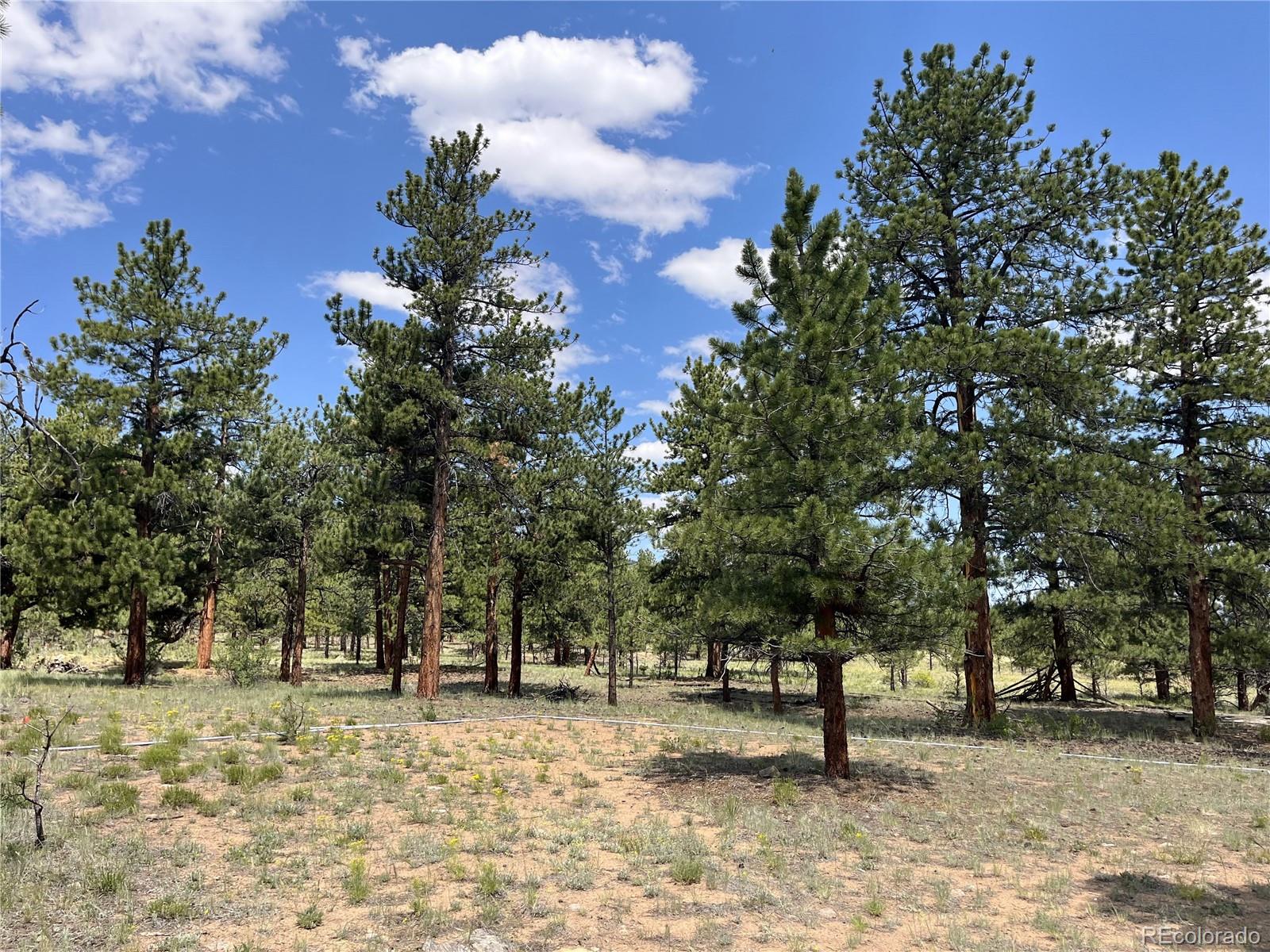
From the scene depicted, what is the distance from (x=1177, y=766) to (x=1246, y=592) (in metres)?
6.66

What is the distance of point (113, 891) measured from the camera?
5.60 meters

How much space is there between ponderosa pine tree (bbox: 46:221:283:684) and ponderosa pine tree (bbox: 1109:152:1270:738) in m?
25.8

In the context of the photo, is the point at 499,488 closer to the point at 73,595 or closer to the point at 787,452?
the point at 787,452

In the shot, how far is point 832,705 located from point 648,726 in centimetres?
735

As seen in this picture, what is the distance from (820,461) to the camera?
1073 centimetres

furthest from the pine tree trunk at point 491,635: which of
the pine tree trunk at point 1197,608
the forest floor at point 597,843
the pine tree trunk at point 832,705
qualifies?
the pine tree trunk at point 1197,608

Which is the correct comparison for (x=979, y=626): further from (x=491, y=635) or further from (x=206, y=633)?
(x=206, y=633)

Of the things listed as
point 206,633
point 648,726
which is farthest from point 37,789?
point 206,633

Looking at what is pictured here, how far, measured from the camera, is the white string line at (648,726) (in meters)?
11.6

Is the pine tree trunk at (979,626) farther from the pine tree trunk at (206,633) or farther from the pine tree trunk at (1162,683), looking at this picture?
the pine tree trunk at (206,633)

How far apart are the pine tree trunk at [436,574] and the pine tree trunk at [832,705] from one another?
12.2 m

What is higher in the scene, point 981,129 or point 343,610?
point 981,129

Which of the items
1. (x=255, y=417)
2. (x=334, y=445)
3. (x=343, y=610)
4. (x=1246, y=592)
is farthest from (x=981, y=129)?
(x=343, y=610)

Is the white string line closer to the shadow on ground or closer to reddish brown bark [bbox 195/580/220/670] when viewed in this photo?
the shadow on ground
